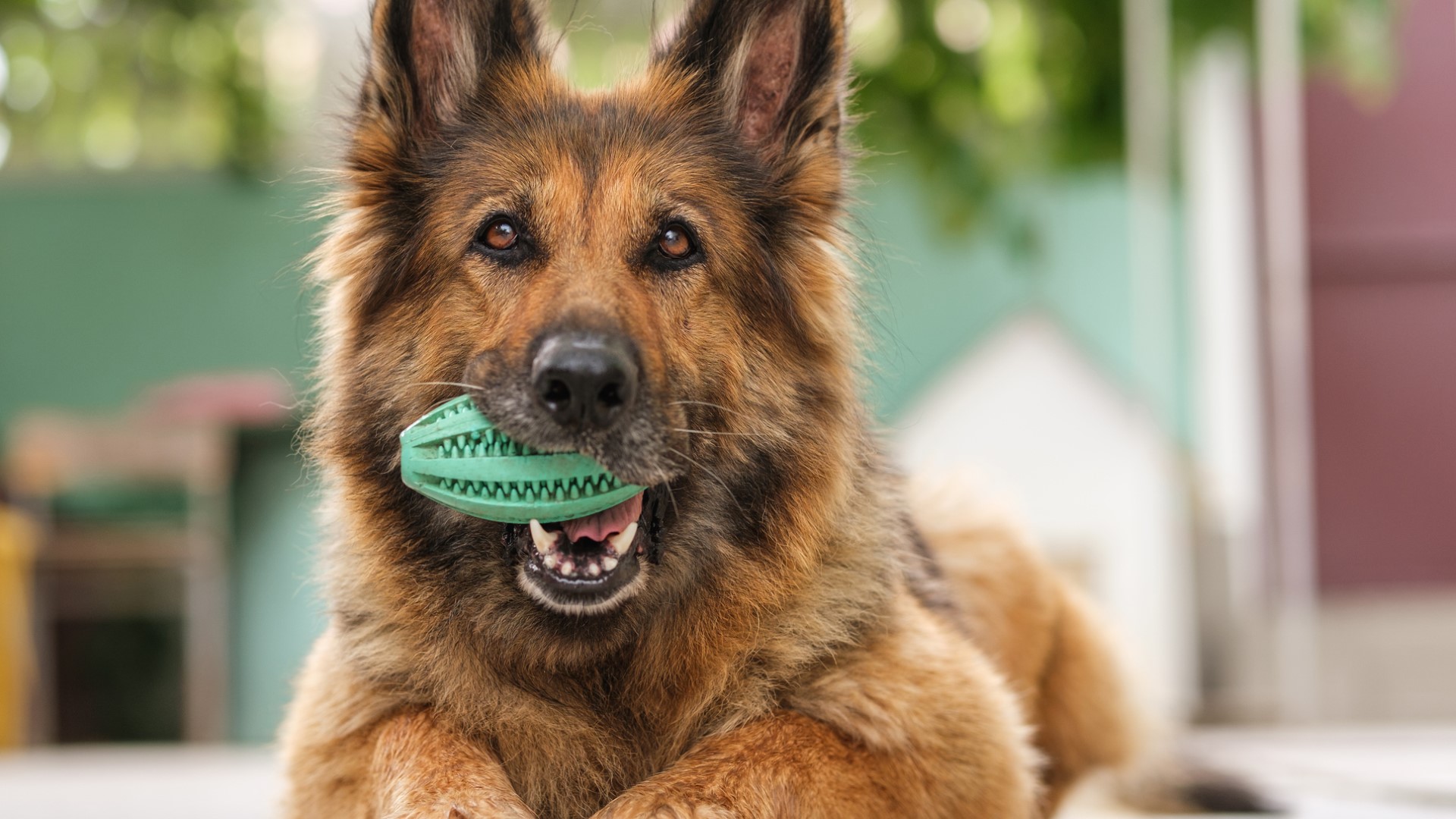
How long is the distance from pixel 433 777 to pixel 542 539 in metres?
0.43

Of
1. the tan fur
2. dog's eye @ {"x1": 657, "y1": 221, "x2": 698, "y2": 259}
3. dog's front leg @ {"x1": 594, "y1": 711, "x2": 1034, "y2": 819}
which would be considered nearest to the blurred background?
the tan fur

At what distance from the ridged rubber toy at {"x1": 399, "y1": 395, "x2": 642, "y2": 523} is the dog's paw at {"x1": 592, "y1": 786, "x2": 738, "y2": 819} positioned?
0.47 m

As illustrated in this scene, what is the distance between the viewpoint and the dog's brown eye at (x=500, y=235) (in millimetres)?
2559

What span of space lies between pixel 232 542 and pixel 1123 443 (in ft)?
16.1

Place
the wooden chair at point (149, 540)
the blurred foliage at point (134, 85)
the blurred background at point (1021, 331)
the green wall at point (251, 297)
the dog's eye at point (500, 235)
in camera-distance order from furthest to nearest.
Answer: the wooden chair at point (149, 540) < the blurred foliage at point (134, 85) < the green wall at point (251, 297) < the blurred background at point (1021, 331) < the dog's eye at point (500, 235)

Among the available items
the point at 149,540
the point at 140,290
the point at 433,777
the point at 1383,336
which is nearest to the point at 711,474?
the point at 433,777

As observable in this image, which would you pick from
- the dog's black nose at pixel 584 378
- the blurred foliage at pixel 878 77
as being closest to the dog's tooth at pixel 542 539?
the dog's black nose at pixel 584 378

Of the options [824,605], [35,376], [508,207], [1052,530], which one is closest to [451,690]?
A: [824,605]

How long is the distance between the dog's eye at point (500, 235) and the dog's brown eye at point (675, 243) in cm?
27

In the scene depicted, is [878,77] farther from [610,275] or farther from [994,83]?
[610,275]

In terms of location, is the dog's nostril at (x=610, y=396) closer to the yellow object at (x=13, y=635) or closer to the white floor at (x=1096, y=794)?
the white floor at (x=1096, y=794)

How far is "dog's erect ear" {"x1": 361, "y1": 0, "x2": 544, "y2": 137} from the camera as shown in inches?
106

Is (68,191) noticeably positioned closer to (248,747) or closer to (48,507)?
(48,507)

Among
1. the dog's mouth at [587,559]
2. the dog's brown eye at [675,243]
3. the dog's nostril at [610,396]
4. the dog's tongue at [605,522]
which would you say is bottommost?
the dog's mouth at [587,559]
